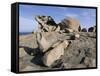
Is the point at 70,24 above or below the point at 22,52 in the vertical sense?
above

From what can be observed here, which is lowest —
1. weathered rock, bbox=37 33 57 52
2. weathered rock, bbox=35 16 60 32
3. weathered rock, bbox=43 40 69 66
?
weathered rock, bbox=43 40 69 66

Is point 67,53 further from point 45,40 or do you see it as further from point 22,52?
point 22,52

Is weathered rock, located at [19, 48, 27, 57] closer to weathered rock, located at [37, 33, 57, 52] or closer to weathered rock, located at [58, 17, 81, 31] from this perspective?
weathered rock, located at [37, 33, 57, 52]

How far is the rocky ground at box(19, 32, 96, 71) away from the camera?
227 cm

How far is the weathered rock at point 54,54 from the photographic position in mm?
2342

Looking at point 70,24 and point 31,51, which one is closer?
point 31,51

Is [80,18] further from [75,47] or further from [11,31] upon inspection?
[11,31]

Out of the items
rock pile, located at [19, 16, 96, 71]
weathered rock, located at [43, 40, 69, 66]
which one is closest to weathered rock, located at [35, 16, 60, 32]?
rock pile, located at [19, 16, 96, 71]

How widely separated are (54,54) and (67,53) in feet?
0.40

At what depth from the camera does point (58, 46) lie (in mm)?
2387

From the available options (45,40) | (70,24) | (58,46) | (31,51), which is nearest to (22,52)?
(31,51)

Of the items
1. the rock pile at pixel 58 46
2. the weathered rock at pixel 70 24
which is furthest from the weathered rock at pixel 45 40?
the weathered rock at pixel 70 24

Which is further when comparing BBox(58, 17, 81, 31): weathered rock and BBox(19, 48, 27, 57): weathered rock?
BBox(58, 17, 81, 31): weathered rock

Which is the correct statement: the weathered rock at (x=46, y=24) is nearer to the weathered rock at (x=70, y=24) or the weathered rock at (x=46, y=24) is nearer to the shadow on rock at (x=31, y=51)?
the weathered rock at (x=70, y=24)
